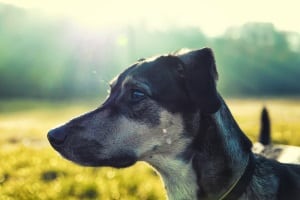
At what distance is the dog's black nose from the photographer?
4840 millimetres

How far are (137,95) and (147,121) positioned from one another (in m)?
0.28

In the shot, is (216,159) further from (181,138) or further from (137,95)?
(137,95)

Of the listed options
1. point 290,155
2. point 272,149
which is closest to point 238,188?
point 290,155

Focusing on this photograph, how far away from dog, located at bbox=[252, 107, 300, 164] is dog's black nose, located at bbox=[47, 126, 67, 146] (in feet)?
9.43

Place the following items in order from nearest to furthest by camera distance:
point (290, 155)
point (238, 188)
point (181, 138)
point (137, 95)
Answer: point (238, 188) < point (181, 138) < point (137, 95) < point (290, 155)

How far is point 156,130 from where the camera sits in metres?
4.99

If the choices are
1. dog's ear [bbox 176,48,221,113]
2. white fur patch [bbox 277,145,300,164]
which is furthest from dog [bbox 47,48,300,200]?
white fur patch [bbox 277,145,300,164]

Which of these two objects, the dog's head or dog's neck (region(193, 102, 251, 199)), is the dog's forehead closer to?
the dog's head

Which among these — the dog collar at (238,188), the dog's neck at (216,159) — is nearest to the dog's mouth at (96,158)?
the dog's neck at (216,159)

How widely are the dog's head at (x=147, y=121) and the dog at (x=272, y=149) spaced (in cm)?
199

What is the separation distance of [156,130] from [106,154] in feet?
1.69

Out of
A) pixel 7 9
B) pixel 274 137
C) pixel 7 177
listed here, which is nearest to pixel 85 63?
pixel 7 9

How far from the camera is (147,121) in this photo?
502cm

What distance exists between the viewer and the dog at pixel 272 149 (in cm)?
646
